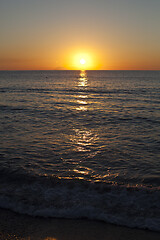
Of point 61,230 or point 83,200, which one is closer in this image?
point 61,230

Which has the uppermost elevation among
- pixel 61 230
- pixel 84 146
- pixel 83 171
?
pixel 84 146

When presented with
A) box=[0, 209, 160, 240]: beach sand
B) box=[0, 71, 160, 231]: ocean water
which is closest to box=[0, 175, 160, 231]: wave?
box=[0, 71, 160, 231]: ocean water

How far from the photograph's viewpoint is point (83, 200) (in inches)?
270

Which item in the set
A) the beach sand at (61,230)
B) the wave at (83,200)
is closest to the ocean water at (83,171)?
the wave at (83,200)

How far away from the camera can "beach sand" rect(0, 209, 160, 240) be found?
5.29 m

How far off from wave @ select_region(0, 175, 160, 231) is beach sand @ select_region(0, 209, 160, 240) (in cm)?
23

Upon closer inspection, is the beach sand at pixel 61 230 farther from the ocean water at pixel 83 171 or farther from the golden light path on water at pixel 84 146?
the golden light path on water at pixel 84 146

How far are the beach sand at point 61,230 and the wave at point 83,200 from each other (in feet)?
0.74

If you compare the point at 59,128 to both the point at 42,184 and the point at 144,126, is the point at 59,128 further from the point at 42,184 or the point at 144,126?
the point at 42,184

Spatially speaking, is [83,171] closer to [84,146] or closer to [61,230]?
[84,146]

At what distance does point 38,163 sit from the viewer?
31.5ft

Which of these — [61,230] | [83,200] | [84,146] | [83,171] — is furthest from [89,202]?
[84,146]

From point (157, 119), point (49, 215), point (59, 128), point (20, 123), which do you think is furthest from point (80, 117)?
point (49, 215)

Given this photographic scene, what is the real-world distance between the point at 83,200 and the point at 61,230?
148 centimetres
